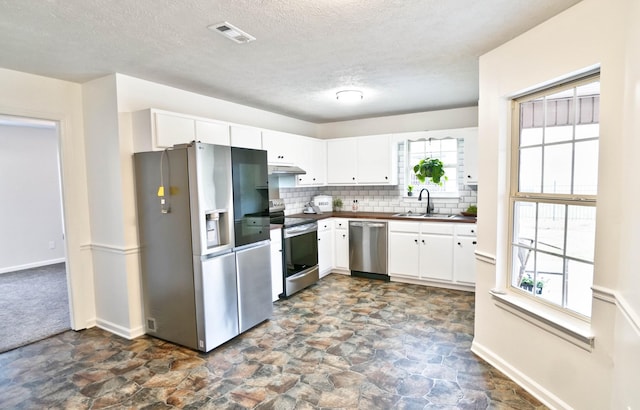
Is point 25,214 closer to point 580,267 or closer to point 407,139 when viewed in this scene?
point 407,139

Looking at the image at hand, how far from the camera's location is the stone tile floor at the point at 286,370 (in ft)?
7.44

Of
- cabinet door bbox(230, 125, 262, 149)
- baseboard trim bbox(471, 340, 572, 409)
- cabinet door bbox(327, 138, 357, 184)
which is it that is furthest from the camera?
cabinet door bbox(327, 138, 357, 184)

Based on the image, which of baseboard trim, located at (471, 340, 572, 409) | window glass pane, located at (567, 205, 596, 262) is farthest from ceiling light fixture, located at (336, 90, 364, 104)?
baseboard trim, located at (471, 340, 572, 409)

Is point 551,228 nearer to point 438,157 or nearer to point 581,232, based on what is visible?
point 581,232

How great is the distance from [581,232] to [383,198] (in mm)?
3482

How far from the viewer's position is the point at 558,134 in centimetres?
219

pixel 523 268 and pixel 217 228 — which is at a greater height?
pixel 217 228

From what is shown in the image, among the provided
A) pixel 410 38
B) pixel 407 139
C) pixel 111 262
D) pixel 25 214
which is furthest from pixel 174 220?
pixel 25 214

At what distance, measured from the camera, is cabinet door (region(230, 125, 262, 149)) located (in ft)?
12.3

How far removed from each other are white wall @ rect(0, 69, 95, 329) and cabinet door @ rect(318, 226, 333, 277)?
2.73 m

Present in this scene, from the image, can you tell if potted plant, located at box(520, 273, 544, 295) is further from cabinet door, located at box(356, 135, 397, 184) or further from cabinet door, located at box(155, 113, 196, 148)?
cabinet door, located at box(155, 113, 196, 148)

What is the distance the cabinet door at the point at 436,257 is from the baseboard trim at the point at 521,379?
1.62m

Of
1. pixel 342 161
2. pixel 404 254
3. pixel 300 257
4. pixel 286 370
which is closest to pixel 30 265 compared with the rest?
pixel 300 257

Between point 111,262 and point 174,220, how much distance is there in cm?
95
